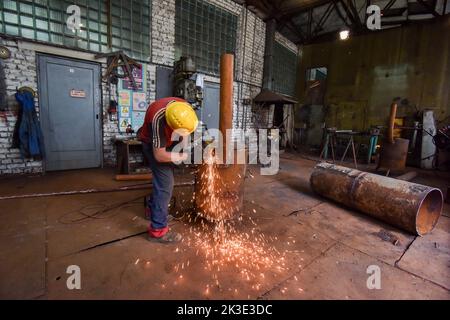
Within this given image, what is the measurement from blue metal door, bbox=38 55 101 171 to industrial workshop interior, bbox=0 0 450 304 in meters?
0.03

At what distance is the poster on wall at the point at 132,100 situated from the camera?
18.2 feet

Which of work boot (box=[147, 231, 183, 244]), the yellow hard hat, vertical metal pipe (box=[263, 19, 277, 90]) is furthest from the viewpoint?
vertical metal pipe (box=[263, 19, 277, 90])

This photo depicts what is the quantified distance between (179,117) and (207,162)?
73cm

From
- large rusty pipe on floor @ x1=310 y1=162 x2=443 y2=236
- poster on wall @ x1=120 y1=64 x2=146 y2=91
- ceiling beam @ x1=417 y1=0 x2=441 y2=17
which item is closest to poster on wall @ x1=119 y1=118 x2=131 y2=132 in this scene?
poster on wall @ x1=120 y1=64 x2=146 y2=91

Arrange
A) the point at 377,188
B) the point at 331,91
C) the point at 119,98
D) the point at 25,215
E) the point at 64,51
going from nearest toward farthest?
the point at 25,215 → the point at 377,188 → the point at 64,51 → the point at 119,98 → the point at 331,91

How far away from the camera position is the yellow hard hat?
2.26 m

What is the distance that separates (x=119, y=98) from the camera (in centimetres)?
552

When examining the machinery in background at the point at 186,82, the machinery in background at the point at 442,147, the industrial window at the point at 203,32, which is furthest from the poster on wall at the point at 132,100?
the machinery in background at the point at 442,147

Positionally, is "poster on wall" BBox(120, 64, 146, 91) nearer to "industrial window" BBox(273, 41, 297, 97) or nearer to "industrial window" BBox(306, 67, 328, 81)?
"industrial window" BBox(273, 41, 297, 97)

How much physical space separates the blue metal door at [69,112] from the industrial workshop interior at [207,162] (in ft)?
0.09

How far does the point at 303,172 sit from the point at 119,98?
4923 millimetres

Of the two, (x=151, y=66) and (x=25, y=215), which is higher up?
(x=151, y=66)
